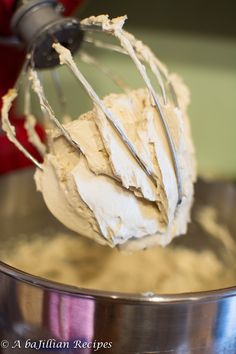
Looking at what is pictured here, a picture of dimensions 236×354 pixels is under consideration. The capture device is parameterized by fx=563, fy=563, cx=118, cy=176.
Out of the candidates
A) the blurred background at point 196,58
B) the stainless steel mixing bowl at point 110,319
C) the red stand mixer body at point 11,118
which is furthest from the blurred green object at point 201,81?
the stainless steel mixing bowl at point 110,319

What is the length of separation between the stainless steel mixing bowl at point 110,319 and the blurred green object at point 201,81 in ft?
1.32

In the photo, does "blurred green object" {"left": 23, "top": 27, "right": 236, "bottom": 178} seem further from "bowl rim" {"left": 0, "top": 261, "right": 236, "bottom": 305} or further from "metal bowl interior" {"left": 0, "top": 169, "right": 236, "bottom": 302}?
"bowl rim" {"left": 0, "top": 261, "right": 236, "bottom": 305}

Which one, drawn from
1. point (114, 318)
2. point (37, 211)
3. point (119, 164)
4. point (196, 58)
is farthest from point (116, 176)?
point (196, 58)

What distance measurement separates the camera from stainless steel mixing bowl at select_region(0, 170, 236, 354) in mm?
457

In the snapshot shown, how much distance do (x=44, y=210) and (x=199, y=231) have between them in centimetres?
22

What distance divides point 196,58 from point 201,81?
0.12 ft

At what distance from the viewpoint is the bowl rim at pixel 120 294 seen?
1.47 ft

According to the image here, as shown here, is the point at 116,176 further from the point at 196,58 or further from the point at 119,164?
the point at 196,58

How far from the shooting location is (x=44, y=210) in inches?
29.7

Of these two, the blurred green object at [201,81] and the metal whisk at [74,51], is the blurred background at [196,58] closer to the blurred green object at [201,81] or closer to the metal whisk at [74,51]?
the blurred green object at [201,81]

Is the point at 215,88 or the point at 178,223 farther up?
the point at 215,88

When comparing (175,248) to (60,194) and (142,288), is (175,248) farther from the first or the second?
(60,194)

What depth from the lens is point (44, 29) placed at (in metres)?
0.55

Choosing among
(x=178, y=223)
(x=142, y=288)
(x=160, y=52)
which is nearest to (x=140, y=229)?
(x=178, y=223)
